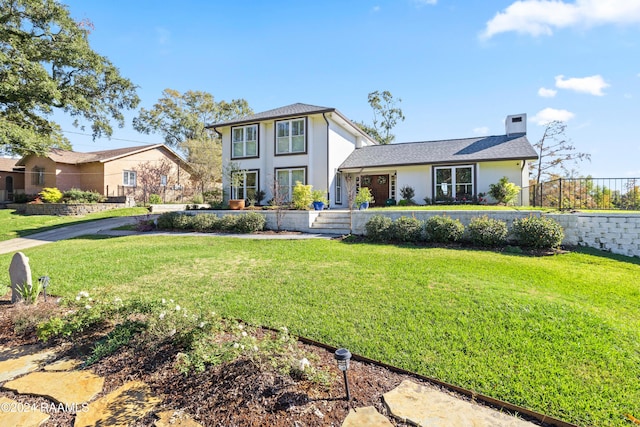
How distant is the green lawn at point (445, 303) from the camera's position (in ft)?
9.13

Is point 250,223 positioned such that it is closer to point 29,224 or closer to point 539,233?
point 539,233

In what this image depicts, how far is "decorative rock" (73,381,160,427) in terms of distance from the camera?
2.26 meters

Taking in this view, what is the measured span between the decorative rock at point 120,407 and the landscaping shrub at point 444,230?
332 inches

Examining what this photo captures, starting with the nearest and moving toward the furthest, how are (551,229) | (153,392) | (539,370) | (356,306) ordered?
1. (153,392)
2. (539,370)
3. (356,306)
4. (551,229)

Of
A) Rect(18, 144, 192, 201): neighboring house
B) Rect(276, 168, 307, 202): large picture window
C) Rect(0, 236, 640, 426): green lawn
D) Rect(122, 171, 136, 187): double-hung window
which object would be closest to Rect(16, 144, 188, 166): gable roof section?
Rect(18, 144, 192, 201): neighboring house

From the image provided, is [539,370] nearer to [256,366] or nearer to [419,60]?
[256,366]

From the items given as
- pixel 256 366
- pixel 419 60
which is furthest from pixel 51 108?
pixel 256 366

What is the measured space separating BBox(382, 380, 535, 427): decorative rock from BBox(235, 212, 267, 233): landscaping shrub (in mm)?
10655

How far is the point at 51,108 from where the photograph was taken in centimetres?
2014

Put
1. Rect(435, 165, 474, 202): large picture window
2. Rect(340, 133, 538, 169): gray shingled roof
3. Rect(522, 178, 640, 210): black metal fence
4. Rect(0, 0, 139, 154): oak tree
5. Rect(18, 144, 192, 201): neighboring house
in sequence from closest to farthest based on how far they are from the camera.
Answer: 1. Rect(522, 178, 640, 210): black metal fence
2. Rect(340, 133, 538, 169): gray shingled roof
3. Rect(435, 165, 474, 202): large picture window
4. Rect(0, 0, 139, 154): oak tree
5. Rect(18, 144, 192, 201): neighboring house

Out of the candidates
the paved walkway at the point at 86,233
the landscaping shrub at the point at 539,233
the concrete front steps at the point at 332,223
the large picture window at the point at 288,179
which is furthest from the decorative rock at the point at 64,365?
the large picture window at the point at 288,179

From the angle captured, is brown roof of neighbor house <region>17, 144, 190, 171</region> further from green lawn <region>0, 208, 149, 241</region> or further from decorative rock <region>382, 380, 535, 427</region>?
decorative rock <region>382, 380, 535, 427</region>

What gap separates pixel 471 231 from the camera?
29.9ft

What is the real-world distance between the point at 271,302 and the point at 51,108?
78.9 ft
